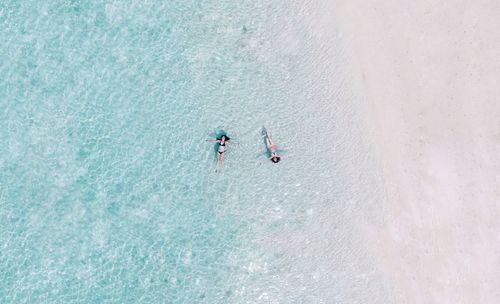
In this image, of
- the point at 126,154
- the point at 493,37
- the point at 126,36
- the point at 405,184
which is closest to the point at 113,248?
the point at 126,154

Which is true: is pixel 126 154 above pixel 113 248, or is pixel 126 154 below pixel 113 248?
above

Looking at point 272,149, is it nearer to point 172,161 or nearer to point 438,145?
point 172,161

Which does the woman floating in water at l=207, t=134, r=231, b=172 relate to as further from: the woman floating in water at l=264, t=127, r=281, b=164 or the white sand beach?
the white sand beach

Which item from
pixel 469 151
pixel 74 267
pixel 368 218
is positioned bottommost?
pixel 74 267

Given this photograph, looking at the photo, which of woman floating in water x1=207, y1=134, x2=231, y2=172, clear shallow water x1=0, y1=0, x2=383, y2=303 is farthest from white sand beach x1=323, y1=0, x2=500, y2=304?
woman floating in water x1=207, y1=134, x2=231, y2=172

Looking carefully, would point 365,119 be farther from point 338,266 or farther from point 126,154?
point 126,154

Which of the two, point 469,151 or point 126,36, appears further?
point 126,36

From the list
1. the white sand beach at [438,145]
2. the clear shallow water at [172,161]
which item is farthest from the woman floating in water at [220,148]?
the white sand beach at [438,145]
